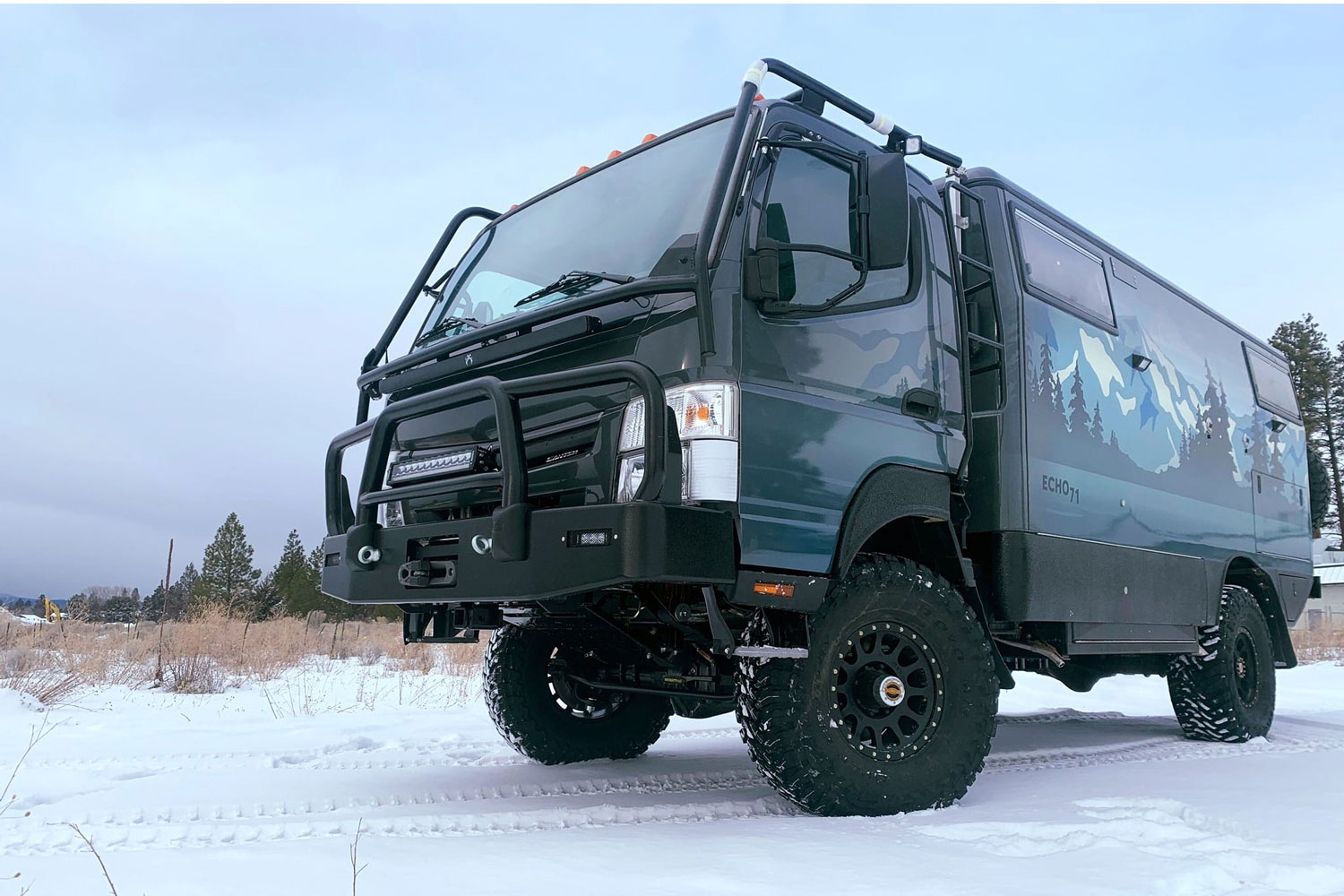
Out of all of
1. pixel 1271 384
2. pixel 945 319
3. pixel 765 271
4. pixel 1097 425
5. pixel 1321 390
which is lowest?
pixel 1097 425

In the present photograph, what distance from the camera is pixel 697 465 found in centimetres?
331

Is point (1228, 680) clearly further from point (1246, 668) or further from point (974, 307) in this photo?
point (974, 307)

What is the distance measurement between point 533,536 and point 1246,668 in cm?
568

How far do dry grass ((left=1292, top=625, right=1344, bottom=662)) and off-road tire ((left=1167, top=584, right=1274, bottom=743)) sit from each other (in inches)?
415

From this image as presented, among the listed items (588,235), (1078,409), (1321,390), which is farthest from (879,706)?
(1321,390)

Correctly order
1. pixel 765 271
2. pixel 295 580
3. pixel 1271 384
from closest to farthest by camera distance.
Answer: pixel 765 271
pixel 1271 384
pixel 295 580

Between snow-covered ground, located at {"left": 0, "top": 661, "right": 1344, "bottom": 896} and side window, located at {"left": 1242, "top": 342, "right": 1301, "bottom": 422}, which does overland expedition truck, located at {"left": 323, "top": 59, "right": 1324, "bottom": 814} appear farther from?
side window, located at {"left": 1242, "top": 342, "right": 1301, "bottom": 422}

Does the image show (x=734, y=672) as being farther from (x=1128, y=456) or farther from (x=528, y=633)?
(x=1128, y=456)

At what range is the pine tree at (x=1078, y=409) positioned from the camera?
16.7ft

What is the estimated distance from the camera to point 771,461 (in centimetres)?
348

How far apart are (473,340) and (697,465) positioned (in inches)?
47.9

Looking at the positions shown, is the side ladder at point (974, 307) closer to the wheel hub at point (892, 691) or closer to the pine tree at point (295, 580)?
the wheel hub at point (892, 691)

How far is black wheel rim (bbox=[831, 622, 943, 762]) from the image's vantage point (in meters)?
3.76

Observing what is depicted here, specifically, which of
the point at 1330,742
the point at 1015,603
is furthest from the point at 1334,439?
the point at 1015,603
